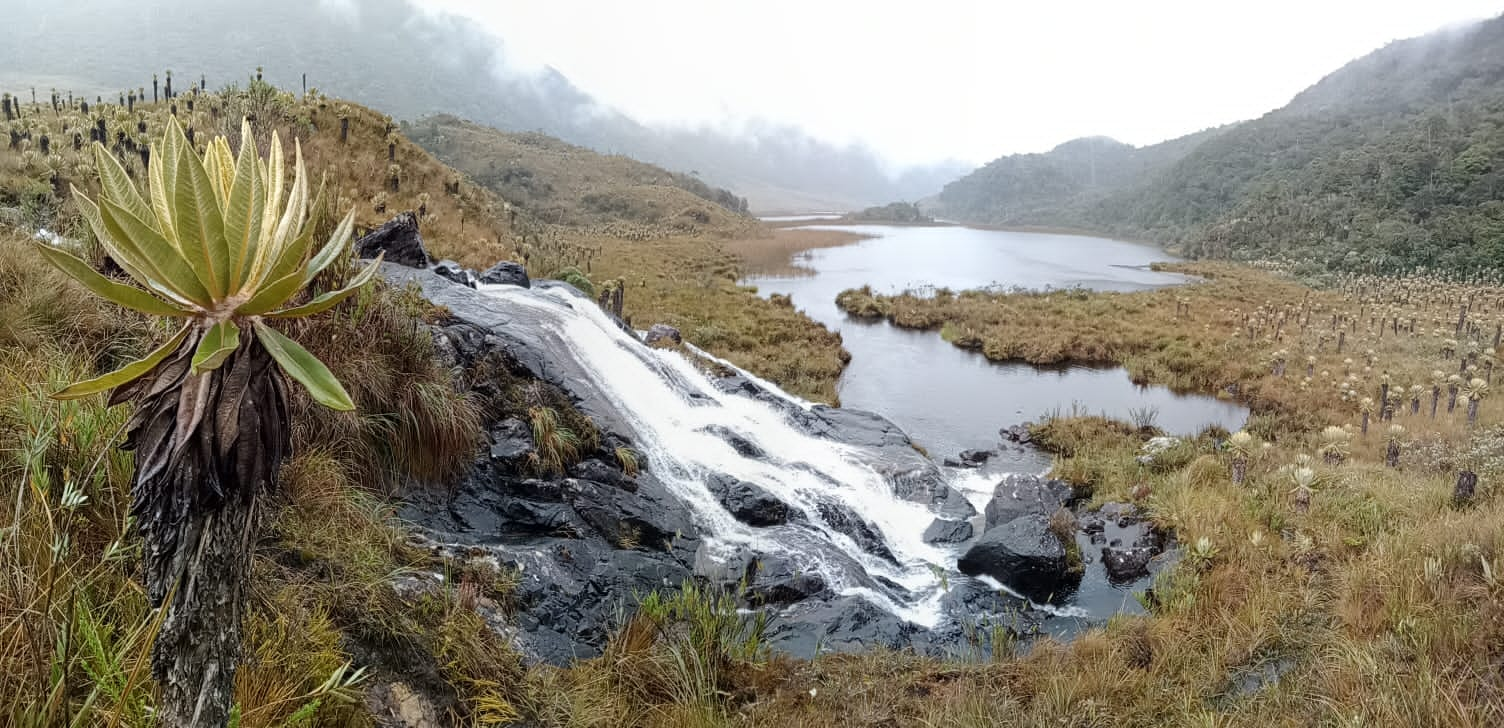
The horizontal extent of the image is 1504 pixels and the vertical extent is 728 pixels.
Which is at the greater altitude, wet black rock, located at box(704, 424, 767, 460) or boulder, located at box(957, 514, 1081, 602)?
wet black rock, located at box(704, 424, 767, 460)

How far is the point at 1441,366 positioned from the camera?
18031 millimetres

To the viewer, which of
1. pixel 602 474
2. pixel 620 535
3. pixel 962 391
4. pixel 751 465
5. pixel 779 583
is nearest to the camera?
pixel 620 535

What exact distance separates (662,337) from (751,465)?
735cm

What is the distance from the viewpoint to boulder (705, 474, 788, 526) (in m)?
8.89

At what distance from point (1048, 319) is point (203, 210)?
29083 mm

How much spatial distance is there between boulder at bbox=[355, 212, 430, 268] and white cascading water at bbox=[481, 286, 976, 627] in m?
1.36

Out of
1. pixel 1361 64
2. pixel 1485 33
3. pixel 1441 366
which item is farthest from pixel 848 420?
pixel 1361 64

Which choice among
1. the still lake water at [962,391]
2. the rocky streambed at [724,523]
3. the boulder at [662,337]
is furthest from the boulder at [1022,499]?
the boulder at [662,337]

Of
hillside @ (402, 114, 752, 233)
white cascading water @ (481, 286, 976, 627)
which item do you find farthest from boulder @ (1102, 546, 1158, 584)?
hillside @ (402, 114, 752, 233)

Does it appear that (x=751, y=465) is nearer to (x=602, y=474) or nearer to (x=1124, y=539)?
(x=602, y=474)

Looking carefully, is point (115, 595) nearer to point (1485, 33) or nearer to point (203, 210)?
point (203, 210)

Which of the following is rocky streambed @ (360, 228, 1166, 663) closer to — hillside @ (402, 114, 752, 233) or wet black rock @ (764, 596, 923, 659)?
wet black rock @ (764, 596, 923, 659)

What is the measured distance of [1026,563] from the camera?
8453mm

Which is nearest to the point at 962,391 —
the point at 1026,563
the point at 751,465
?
the point at 751,465
